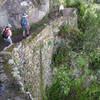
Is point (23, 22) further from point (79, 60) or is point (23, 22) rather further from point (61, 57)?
point (79, 60)

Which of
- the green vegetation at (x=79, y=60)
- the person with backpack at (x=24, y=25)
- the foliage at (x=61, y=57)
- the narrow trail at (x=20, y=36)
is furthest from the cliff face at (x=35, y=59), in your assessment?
the person with backpack at (x=24, y=25)

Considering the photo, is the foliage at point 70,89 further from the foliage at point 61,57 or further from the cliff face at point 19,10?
the cliff face at point 19,10

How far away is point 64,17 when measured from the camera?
18266 mm

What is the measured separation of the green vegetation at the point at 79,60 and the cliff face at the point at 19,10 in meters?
1.61

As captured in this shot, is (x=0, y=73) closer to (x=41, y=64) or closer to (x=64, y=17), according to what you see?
(x=41, y=64)

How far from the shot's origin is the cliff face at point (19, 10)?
17.5 meters

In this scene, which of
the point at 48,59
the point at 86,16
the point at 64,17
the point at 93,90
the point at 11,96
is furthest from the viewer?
the point at 86,16

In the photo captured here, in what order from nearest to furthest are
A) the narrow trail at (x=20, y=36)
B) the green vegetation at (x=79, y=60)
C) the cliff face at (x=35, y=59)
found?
the cliff face at (x=35, y=59), the green vegetation at (x=79, y=60), the narrow trail at (x=20, y=36)

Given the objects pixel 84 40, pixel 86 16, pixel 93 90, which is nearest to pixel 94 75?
pixel 93 90

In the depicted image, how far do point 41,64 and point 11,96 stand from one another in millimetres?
3568

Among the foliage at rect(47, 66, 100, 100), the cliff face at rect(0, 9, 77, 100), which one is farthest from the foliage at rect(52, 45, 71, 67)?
the foliage at rect(47, 66, 100, 100)

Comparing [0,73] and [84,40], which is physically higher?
[0,73]

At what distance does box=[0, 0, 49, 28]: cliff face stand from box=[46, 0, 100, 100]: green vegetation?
5.28 ft

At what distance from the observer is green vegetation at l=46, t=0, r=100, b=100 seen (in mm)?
15398
